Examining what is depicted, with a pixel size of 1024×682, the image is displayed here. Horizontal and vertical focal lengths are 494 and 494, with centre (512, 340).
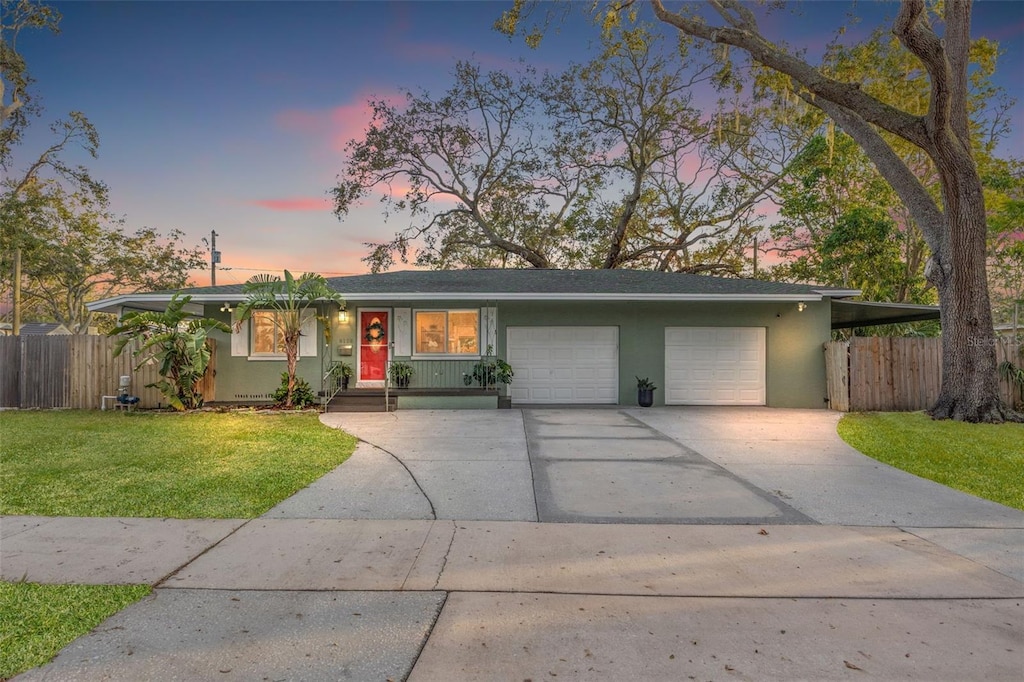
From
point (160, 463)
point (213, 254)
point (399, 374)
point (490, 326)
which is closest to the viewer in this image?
point (160, 463)

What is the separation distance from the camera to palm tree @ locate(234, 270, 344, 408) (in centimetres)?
1095

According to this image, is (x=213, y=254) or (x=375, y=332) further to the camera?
(x=213, y=254)

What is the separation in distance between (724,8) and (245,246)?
70.6ft

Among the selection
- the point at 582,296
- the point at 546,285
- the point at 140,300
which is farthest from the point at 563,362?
the point at 140,300

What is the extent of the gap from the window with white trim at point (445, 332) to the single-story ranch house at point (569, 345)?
0.03 metres

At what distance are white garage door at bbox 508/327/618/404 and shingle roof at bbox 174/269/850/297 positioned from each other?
3.70 ft

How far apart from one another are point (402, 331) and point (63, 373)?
7601 millimetres

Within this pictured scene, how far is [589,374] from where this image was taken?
12.5m

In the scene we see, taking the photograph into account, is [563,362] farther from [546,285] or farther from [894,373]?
[894,373]

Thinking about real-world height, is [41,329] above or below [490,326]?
above

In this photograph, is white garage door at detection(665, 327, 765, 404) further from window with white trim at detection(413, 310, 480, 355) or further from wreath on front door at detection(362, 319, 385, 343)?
wreath on front door at detection(362, 319, 385, 343)

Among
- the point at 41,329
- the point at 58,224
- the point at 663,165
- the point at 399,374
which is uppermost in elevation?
the point at 663,165

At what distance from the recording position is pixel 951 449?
6918 millimetres

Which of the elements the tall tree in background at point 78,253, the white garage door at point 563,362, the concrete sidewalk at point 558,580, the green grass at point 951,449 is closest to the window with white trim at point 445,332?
the white garage door at point 563,362
